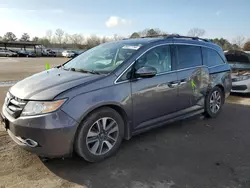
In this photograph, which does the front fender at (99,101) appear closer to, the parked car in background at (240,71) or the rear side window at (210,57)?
the rear side window at (210,57)

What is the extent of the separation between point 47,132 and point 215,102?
3.95 meters

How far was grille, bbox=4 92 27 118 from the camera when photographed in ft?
9.66

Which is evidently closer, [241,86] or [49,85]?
[49,85]

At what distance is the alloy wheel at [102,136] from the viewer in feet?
10.5

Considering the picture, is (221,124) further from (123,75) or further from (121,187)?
(121,187)

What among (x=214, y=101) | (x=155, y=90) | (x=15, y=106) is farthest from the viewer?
(x=214, y=101)

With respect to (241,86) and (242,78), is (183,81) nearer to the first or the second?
(241,86)

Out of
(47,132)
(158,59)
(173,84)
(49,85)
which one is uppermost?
(158,59)

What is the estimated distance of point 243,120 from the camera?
17.6 ft

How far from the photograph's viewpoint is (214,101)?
5359mm

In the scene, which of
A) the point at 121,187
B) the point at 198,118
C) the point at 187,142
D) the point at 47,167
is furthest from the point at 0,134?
the point at 198,118

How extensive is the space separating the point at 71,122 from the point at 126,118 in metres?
0.91

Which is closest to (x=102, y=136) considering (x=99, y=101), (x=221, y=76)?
(x=99, y=101)

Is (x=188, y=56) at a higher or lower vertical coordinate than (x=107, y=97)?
higher
